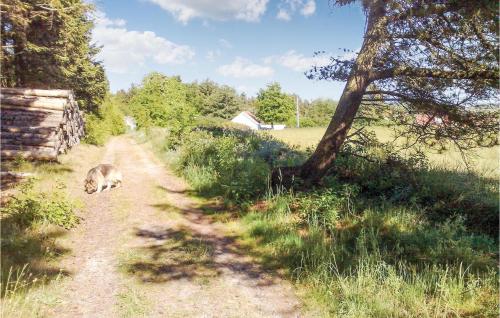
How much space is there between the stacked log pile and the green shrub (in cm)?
586

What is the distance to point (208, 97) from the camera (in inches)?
2928

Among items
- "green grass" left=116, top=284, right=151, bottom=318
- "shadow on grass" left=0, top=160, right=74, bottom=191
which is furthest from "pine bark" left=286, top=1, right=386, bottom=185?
"shadow on grass" left=0, top=160, right=74, bottom=191

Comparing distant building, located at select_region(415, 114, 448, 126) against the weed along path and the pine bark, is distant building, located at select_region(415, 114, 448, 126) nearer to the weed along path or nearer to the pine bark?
the pine bark

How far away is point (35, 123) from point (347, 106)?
12793 millimetres

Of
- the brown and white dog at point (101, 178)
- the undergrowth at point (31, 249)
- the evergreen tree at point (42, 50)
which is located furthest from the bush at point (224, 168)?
the evergreen tree at point (42, 50)

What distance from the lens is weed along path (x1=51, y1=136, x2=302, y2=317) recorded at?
468cm

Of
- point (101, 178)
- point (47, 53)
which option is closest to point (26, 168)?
point (101, 178)

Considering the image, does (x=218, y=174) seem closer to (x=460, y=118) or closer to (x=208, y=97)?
(x=460, y=118)

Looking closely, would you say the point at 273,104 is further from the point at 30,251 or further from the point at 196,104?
the point at 30,251

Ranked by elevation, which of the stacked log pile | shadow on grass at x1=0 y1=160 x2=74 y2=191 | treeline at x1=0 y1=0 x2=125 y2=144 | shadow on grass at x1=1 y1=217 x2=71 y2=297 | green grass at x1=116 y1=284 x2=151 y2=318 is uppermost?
treeline at x1=0 y1=0 x2=125 y2=144

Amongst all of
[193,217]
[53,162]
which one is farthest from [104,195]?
[53,162]

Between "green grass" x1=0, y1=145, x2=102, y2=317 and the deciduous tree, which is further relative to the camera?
the deciduous tree

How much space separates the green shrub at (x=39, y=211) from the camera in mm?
6488

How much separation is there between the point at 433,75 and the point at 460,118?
3.56 ft
